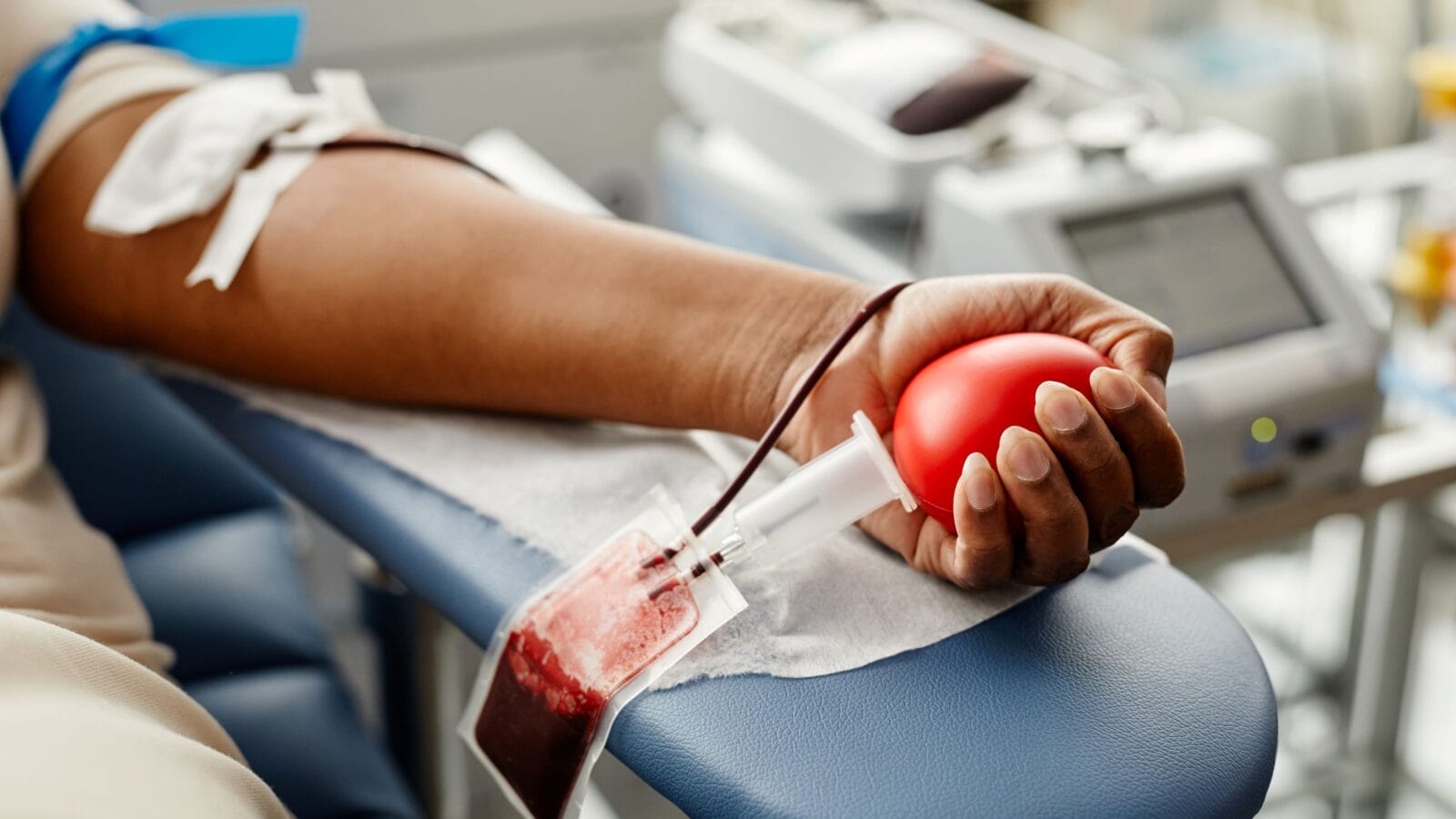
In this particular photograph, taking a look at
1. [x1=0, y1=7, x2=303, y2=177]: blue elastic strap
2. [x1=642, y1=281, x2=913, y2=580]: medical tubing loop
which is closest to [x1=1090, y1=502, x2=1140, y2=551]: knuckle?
[x1=642, y1=281, x2=913, y2=580]: medical tubing loop

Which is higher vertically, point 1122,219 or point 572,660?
point 572,660

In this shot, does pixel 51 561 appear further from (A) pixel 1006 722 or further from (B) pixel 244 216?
(A) pixel 1006 722

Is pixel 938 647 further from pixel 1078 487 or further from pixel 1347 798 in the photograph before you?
pixel 1347 798

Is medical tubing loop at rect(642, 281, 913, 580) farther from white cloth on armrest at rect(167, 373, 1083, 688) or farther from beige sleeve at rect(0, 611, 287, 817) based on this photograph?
beige sleeve at rect(0, 611, 287, 817)

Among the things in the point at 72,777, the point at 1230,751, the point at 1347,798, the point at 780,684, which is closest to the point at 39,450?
the point at 72,777

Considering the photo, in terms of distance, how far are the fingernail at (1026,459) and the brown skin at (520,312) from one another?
4 centimetres

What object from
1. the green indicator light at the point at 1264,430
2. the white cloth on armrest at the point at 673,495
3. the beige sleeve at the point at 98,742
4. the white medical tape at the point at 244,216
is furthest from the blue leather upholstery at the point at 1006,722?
the green indicator light at the point at 1264,430

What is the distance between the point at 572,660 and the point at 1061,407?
0.69ft

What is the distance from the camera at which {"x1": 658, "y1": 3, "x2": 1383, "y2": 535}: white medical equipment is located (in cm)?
90

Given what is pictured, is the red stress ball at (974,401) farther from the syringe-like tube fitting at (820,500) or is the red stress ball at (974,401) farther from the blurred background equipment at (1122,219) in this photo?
the blurred background equipment at (1122,219)

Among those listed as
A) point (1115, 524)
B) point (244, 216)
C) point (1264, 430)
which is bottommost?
point (1264, 430)

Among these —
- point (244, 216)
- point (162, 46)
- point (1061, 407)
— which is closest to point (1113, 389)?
point (1061, 407)

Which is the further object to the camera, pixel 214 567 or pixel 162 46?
pixel 214 567

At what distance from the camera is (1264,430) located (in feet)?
2.95
